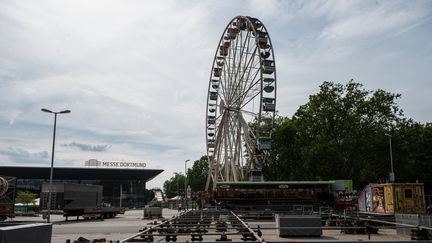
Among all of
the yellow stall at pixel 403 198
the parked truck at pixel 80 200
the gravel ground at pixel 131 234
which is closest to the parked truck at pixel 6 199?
the parked truck at pixel 80 200

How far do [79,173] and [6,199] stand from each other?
9259 cm

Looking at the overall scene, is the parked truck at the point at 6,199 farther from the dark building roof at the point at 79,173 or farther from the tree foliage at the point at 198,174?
the tree foliage at the point at 198,174

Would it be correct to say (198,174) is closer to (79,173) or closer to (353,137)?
(79,173)

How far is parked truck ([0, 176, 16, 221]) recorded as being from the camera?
152ft

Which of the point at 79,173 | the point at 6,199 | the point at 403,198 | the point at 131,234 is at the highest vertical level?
the point at 79,173

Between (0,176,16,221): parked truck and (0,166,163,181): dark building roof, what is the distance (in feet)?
284

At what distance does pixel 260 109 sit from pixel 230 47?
13999 millimetres

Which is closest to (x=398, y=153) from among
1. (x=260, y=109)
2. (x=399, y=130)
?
(x=399, y=130)

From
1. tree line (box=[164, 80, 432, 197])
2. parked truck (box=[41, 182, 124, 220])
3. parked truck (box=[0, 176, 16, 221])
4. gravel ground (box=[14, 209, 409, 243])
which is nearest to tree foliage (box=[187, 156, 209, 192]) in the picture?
tree line (box=[164, 80, 432, 197])

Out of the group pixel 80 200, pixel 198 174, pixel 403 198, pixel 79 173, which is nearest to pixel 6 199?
pixel 80 200

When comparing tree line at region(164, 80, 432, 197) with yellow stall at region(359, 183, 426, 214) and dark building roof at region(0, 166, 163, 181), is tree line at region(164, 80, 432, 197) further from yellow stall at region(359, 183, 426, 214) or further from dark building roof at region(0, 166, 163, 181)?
dark building roof at region(0, 166, 163, 181)

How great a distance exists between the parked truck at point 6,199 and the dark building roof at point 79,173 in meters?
86.6

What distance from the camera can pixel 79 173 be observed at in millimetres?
137250

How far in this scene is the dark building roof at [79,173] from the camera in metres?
134
